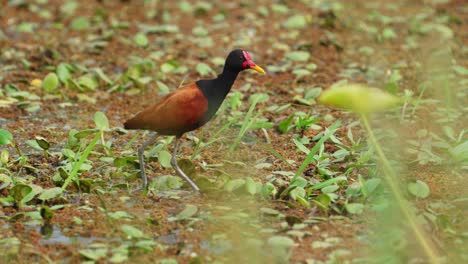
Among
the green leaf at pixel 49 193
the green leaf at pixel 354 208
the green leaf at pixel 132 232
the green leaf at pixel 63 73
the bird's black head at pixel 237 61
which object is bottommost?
the green leaf at pixel 354 208

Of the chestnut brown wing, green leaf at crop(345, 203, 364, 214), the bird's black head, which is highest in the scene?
the bird's black head

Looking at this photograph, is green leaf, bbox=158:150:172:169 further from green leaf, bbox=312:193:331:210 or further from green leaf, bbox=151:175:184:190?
green leaf, bbox=312:193:331:210

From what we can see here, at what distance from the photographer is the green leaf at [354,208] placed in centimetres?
515

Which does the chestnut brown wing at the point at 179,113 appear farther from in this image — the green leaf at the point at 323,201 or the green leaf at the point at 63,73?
the green leaf at the point at 63,73

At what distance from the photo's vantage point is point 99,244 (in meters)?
4.79

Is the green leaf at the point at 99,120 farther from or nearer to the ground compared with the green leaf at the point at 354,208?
farther from the ground

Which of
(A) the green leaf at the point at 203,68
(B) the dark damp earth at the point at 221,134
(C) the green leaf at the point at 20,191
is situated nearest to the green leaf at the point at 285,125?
(B) the dark damp earth at the point at 221,134

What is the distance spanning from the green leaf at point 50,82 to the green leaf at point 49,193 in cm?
252

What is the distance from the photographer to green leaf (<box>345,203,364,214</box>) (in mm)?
5146

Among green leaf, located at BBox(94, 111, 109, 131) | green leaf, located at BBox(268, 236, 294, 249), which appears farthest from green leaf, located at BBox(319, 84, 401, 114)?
green leaf, located at BBox(94, 111, 109, 131)

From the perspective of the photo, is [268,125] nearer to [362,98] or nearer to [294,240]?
[294,240]

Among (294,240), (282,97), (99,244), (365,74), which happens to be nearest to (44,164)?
(99,244)

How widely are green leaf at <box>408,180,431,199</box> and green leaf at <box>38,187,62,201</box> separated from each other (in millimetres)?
2169

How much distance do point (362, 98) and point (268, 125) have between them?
7.70ft
